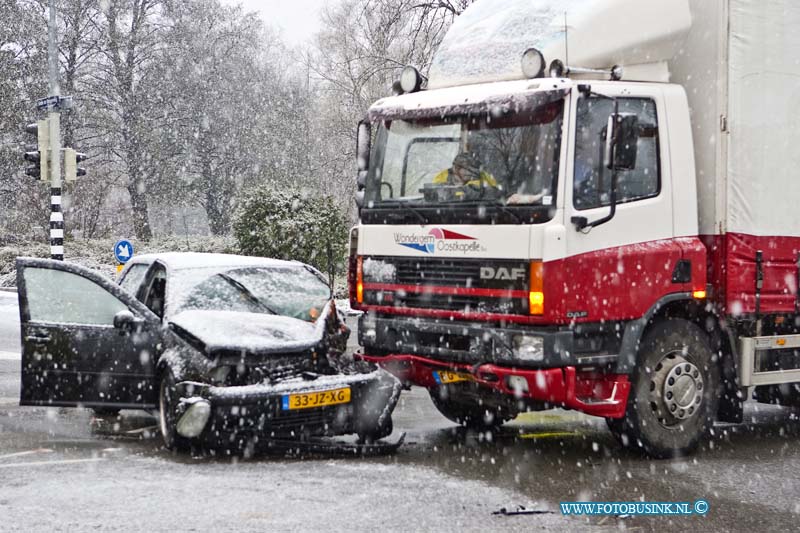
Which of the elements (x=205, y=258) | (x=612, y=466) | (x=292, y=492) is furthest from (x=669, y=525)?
(x=205, y=258)

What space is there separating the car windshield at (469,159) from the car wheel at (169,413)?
2.13 meters

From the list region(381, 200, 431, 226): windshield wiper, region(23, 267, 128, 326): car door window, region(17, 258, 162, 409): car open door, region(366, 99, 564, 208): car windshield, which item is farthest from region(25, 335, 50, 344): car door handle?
region(381, 200, 431, 226): windshield wiper

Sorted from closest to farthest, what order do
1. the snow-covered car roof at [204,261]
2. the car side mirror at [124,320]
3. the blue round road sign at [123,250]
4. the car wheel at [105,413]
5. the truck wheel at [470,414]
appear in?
the car side mirror at [124,320]
the truck wheel at [470,414]
the snow-covered car roof at [204,261]
the car wheel at [105,413]
the blue round road sign at [123,250]

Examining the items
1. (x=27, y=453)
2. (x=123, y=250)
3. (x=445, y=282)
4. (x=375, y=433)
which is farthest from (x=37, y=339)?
(x=123, y=250)

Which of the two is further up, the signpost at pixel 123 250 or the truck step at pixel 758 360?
the signpost at pixel 123 250

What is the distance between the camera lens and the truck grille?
7199 mm

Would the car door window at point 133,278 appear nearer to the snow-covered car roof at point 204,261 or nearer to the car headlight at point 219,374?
the snow-covered car roof at point 204,261

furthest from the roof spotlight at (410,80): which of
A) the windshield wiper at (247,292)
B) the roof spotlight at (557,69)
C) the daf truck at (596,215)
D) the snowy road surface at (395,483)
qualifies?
the snowy road surface at (395,483)

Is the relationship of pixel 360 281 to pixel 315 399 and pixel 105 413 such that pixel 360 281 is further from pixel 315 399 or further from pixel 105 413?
pixel 105 413

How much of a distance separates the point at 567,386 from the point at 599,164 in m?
1.57

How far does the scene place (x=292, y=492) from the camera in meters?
6.24

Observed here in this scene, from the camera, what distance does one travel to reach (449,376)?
25.3ft

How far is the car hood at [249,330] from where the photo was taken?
766cm

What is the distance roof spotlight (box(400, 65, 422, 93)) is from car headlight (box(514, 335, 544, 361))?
2478 millimetres
